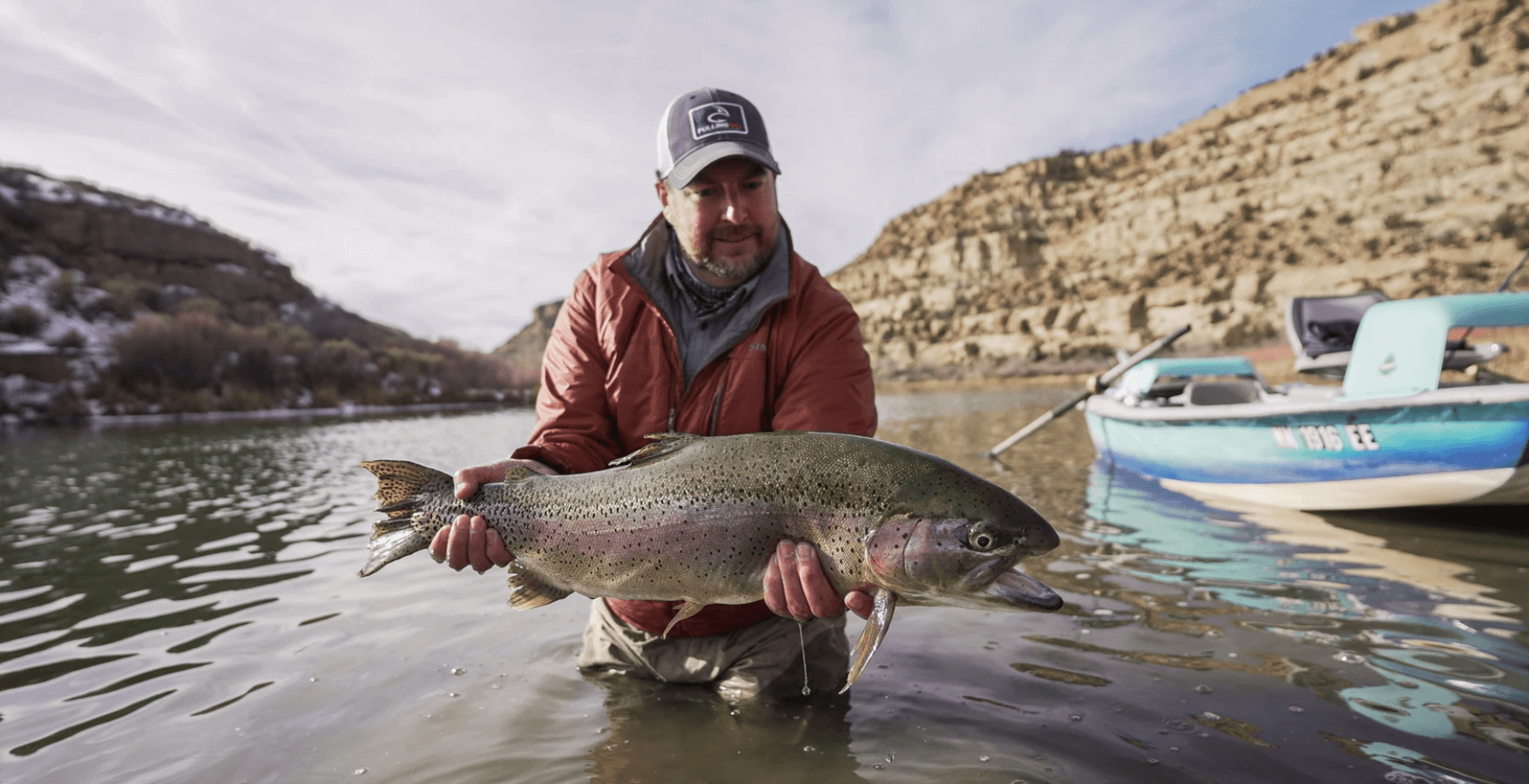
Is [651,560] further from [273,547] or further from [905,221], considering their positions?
[905,221]

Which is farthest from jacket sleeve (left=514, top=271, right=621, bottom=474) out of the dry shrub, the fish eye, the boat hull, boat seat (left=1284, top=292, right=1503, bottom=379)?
the dry shrub

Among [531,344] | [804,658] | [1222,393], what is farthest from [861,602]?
[531,344]

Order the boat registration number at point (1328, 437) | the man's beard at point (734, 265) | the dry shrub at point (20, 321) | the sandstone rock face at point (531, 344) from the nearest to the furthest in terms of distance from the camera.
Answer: the man's beard at point (734, 265)
the boat registration number at point (1328, 437)
the dry shrub at point (20, 321)
the sandstone rock face at point (531, 344)

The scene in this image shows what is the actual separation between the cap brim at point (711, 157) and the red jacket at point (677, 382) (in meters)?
0.55

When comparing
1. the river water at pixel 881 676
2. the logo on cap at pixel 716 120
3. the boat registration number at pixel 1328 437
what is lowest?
the river water at pixel 881 676

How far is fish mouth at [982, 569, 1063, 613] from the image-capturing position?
2.08 m

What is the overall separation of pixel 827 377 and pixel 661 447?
92 centimetres

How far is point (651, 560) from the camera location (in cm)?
264

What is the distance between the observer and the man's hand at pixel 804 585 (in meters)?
2.42

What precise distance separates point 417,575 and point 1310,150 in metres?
76.8

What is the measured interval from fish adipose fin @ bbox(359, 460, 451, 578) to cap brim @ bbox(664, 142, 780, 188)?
1731mm

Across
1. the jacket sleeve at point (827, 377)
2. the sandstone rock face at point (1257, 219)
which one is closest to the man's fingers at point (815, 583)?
the jacket sleeve at point (827, 377)

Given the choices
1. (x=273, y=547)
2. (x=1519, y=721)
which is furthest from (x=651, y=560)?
(x=273, y=547)

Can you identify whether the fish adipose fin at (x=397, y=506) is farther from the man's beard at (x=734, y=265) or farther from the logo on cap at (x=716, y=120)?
the logo on cap at (x=716, y=120)
